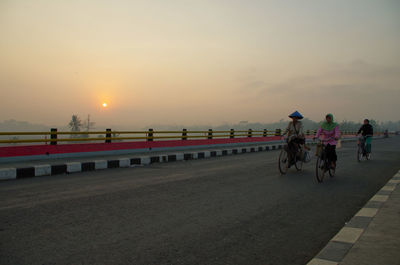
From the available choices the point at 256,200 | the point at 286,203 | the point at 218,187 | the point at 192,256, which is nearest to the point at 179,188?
the point at 218,187

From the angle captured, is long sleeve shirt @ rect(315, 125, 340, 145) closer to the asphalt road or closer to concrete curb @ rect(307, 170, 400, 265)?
the asphalt road

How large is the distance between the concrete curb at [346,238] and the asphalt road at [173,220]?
135 millimetres

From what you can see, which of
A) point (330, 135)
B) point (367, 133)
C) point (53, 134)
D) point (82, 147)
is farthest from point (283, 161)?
point (53, 134)

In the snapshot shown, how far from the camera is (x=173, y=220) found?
4.25 meters

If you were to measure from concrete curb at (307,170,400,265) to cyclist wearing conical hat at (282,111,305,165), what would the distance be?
13.3 ft

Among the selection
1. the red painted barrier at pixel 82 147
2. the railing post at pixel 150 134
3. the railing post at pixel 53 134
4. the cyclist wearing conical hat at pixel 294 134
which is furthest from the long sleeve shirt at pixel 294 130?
the railing post at pixel 150 134

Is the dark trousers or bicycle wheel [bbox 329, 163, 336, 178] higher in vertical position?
the dark trousers

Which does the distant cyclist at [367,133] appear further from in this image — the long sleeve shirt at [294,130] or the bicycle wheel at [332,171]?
the long sleeve shirt at [294,130]

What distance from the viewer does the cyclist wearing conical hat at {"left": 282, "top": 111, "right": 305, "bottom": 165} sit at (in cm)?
916

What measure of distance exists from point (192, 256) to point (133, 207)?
2148 mm

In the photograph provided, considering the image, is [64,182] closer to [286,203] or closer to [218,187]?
[218,187]

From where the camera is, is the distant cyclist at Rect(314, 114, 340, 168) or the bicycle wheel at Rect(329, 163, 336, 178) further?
the bicycle wheel at Rect(329, 163, 336, 178)

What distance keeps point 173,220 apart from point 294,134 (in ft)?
19.5

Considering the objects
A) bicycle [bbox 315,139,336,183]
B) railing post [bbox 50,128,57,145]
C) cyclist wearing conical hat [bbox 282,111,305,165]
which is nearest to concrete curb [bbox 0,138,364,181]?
railing post [bbox 50,128,57,145]
